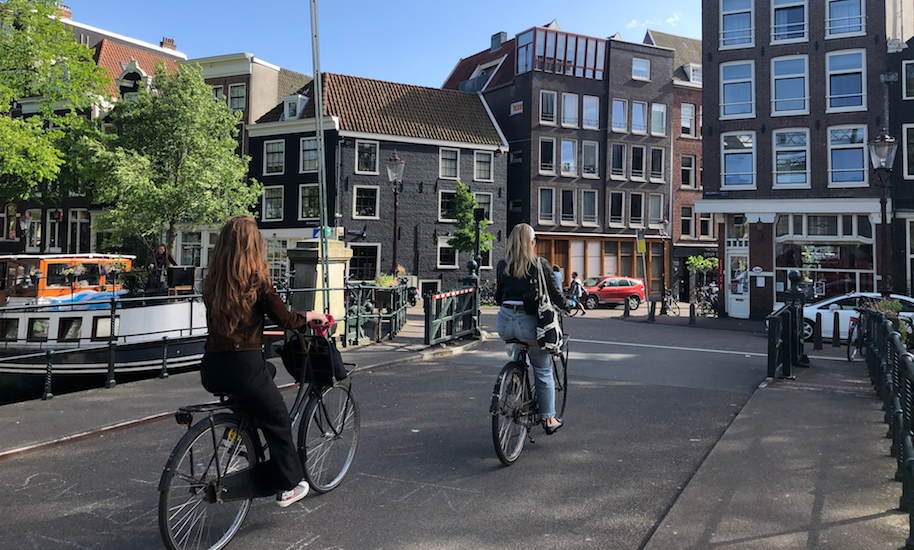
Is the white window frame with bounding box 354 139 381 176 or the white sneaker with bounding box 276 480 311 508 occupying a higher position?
the white window frame with bounding box 354 139 381 176

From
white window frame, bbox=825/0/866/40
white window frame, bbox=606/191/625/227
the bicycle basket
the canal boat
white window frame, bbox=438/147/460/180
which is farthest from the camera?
white window frame, bbox=606/191/625/227

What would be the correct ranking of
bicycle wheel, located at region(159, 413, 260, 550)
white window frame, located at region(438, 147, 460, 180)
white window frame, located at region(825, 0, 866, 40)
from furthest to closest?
white window frame, located at region(438, 147, 460, 180) → white window frame, located at region(825, 0, 866, 40) → bicycle wheel, located at region(159, 413, 260, 550)

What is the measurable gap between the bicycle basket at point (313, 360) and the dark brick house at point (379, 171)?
29805 mm

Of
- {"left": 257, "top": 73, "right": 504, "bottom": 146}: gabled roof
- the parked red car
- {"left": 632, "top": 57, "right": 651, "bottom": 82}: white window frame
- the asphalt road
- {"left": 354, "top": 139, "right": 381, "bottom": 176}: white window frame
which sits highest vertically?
{"left": 632, "top": 57, "right": 651, "bottom": 82}: white window frame

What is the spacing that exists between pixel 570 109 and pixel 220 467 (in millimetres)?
38304

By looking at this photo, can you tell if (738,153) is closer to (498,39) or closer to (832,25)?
(832,25)

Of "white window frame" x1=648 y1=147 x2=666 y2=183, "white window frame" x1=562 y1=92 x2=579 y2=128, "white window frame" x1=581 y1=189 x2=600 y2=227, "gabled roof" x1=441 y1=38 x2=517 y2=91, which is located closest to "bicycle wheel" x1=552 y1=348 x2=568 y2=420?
"white window frame" x1=581 y1=189 x2=600 y2=227

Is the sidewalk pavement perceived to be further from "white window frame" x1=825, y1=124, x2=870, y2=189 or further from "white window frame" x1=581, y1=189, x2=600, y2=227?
"white window frame" x1=581, y1=189, x2=600, y2=227

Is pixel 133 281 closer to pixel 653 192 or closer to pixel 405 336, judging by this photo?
pixel 405 336

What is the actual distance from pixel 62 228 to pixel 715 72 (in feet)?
118

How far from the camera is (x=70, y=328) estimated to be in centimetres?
1245

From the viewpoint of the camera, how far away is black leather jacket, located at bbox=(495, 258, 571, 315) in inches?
211

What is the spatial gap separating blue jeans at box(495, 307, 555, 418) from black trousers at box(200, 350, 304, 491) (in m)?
2.05

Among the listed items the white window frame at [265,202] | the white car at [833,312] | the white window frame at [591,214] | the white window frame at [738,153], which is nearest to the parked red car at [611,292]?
the white window frame at [738,153]
